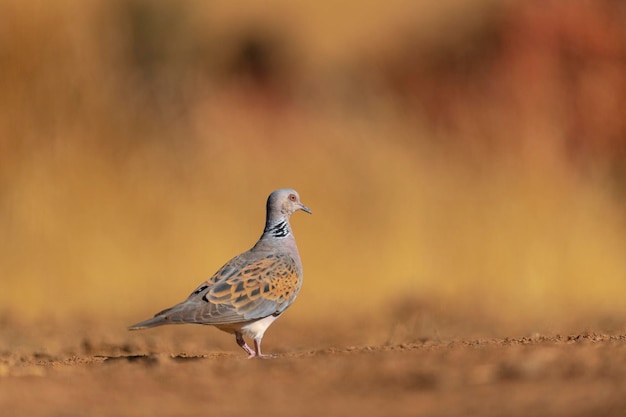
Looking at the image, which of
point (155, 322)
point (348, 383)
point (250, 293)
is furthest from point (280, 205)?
point (348, 383)

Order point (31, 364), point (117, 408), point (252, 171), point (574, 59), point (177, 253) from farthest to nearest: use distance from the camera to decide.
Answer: point (574, 59) < point (252, 171) < point (177, 253) < point (31, 364) < point (117, 408)

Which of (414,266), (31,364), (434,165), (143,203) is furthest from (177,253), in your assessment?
(31,364)

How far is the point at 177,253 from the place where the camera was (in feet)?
60.0

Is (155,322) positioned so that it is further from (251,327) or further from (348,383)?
(348,383)

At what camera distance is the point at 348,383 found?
7043 mm

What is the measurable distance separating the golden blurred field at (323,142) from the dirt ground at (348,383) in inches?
265

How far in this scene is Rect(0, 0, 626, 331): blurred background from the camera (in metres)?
18.6

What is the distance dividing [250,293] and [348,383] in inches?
78.1

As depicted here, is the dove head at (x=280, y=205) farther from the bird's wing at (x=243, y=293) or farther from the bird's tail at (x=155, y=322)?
the bird's tail at (x=155, y=322)

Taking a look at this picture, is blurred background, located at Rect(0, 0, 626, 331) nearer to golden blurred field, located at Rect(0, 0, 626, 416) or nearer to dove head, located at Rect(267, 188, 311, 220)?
golden blurred field, located at Rect(0, 0, 626, 416)

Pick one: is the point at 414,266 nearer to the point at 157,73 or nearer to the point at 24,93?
the point at 157,73

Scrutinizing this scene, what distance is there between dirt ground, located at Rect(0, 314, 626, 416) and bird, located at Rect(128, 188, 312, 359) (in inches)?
12.1

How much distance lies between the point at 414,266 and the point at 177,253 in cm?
358

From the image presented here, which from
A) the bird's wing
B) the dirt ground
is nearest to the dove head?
the bird's wing
